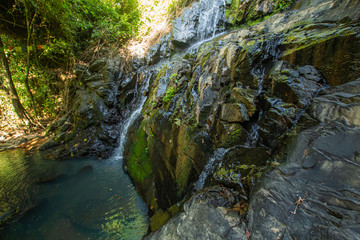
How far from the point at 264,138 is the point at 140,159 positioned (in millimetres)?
3901

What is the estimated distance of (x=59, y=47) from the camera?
8.83 m

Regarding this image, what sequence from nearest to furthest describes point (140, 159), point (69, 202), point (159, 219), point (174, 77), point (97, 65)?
point (159, 219)
point (69, 202)
point (140, 159)
point (174, 77)
point (97, 65)

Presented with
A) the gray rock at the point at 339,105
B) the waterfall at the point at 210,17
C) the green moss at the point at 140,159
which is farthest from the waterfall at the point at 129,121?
the gray rock at the point at 339,105

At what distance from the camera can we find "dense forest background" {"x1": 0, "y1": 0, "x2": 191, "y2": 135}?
837 centimetres

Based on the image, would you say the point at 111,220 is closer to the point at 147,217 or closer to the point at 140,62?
the point at 147,217

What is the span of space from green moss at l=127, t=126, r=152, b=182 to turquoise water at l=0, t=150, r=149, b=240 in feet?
1.37

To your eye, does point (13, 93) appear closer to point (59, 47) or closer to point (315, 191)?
point (59, 47)

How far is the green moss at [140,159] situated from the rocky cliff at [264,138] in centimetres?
4

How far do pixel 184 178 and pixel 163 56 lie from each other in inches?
275

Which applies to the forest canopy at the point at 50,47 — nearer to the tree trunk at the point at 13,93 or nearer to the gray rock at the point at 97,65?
the tree trunk at the point at 13,93

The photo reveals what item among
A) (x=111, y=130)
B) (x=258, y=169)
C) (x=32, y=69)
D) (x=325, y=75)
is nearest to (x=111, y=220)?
(x=258, y=169)

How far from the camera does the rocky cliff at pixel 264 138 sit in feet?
5.16

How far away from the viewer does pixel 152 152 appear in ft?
14.6

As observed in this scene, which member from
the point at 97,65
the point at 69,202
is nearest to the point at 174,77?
the point at 69,202
